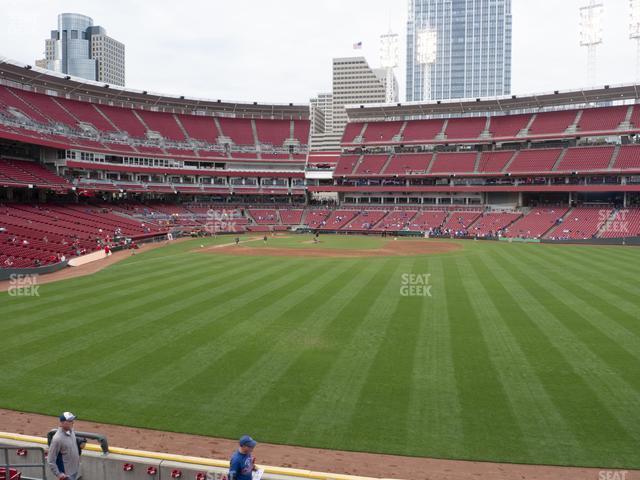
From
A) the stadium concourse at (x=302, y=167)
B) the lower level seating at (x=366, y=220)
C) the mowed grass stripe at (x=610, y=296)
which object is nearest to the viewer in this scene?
the mowed grass stripe at (x=610, y=296)

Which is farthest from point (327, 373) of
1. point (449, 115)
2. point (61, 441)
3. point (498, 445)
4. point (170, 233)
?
point (449, 115)

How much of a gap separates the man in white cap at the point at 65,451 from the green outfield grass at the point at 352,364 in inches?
136

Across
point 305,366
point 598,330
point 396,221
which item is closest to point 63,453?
point 305,366

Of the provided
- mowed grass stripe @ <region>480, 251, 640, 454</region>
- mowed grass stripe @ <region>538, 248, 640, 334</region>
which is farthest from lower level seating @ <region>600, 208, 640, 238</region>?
mowed grass stripe @ <region>480, 251, 640, 454</region>

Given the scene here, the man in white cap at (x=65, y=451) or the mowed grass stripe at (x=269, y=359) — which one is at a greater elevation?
the man in white cap at (x=65, y=451)

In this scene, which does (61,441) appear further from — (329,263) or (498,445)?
(329,263)

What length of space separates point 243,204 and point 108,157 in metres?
25.8

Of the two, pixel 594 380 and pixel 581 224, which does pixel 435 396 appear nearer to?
pixel 594 380

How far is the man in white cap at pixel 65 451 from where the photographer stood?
7.28 metres

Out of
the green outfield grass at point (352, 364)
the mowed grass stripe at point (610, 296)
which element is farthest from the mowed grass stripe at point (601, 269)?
the green outfield grass at point (352, 364)

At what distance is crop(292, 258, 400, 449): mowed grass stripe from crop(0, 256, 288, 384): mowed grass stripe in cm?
719

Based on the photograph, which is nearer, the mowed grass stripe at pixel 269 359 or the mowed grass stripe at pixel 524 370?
the mowed grass stripe at pixel 524 370

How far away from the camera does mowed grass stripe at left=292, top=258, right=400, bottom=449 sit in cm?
1070

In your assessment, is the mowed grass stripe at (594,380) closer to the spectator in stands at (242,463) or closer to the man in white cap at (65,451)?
the spectator in stands at (242,463)
